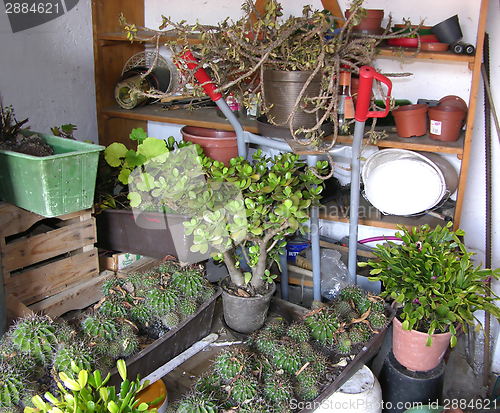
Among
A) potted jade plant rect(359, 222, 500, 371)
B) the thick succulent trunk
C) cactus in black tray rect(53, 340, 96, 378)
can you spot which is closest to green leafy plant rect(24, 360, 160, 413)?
cactus in black tray rect(53, 340, 96, 378)

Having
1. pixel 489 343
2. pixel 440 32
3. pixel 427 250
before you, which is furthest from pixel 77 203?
pixel 489 343

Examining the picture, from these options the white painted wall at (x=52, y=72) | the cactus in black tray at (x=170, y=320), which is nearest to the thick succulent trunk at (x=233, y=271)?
the cactus in black tray at (x=170, y=320)

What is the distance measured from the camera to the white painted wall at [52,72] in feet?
6.59

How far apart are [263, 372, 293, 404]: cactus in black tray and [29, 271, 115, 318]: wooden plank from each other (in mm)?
937

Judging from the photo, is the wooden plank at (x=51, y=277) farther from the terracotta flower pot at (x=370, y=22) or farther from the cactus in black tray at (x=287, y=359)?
the terracotta flower pot at (x=370, y=22)

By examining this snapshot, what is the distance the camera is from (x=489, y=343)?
6.79ft

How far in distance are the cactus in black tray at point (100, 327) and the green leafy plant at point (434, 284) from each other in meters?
0.97

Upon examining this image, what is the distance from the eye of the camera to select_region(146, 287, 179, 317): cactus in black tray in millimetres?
1559

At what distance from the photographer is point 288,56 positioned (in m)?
1.54

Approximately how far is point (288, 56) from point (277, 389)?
1.14m

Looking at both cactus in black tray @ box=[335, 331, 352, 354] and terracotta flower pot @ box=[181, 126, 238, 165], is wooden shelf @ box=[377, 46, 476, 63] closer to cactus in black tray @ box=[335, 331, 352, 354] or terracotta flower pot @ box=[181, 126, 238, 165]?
terracotta flower pot @ box=[181, 126, 238, 165]

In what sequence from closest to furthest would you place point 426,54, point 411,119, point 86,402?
1. point 86,402
2. point 426,54
3. point 411,119

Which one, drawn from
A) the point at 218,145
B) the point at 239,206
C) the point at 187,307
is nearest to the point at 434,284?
the point at 239,206

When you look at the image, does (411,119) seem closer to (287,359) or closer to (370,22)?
(370,22)
